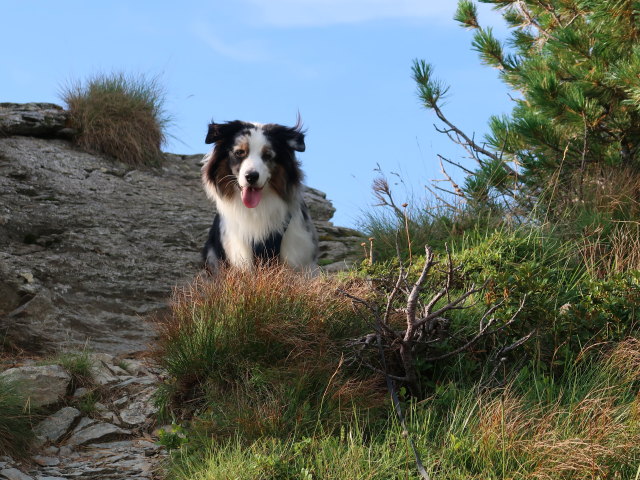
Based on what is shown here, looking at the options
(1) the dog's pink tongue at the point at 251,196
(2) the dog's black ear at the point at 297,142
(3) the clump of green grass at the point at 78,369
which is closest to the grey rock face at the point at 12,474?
(3) the clump of green grass at the point at 78,369

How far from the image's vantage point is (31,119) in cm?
1115

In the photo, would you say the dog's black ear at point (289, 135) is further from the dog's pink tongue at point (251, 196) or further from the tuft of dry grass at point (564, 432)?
the tuft of dry grass at point (564, 432)

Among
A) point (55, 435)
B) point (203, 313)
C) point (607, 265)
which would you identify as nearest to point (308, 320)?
point (203, 313)

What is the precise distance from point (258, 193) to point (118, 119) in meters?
→ 5.82

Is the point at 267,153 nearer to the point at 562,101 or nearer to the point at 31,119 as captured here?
the point at 562,101

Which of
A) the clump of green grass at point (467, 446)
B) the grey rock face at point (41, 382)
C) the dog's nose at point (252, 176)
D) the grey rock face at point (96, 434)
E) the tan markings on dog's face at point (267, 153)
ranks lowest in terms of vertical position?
the grey rock face at point (96, 434)

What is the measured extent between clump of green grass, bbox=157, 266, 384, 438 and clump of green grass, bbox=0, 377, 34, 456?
35.1 inches

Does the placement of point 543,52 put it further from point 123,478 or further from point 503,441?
point 123,478

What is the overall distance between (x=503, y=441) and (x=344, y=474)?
32.9 inches

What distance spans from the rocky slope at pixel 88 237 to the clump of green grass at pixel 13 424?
5.96ft

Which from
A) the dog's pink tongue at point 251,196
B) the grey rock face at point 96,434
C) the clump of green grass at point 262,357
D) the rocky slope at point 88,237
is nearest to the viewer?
the clump of green grass at point 262,357

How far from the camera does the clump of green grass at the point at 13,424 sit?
482 cm

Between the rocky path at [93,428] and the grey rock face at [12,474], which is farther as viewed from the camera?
the rocky path at [93,428]

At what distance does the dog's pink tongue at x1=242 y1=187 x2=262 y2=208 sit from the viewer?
255 inches
